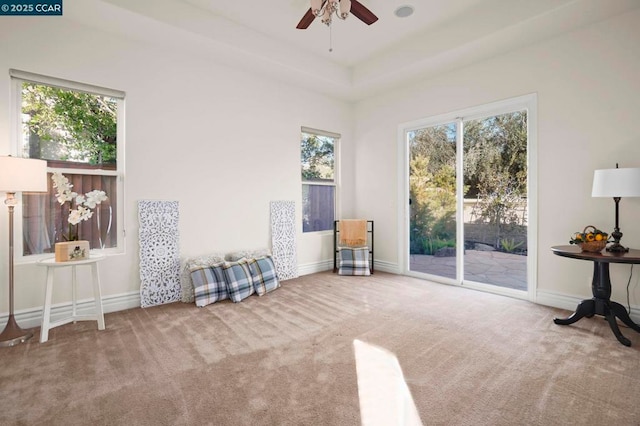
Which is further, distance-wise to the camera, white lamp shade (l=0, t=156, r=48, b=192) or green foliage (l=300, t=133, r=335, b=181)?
green foliage (l=300, t=133, r=335, b=181)

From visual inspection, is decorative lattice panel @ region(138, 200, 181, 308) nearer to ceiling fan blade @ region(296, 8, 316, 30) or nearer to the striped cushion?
the striped cushion

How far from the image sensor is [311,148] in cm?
496

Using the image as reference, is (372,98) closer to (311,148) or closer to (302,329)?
(311,148)

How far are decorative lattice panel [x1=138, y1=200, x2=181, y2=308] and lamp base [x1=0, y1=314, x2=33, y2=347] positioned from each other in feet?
3.05

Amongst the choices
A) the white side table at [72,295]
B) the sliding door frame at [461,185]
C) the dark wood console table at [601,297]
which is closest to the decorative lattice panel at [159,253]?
the white side table at [72,295]

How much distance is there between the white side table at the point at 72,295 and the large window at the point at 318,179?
9.09ft

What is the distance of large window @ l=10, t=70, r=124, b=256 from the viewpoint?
2818 mm

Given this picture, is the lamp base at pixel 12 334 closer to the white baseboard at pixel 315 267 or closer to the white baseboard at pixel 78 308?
the white baseboard at pixel 78 308

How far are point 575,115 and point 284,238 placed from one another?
368 centimetres

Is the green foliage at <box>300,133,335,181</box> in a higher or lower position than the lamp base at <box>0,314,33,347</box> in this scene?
higher

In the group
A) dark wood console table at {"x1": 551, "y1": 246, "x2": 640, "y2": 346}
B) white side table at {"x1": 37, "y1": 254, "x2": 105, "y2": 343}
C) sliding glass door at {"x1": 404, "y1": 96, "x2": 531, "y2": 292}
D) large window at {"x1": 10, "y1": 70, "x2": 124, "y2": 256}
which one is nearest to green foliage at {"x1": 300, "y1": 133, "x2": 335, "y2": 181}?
sliding glass door at {"x1": 404, "y1": 96, "x2": 531, "y2": 292}

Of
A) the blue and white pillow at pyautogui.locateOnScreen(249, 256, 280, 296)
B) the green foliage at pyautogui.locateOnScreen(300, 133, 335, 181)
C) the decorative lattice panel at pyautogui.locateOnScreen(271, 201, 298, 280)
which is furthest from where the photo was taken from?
the green foliage at pyautogui.locateOnScreen(300, 133, 335, 181)

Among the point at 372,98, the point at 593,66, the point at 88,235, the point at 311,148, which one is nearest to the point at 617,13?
the point at 593,66

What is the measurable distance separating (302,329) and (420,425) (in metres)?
1.36
